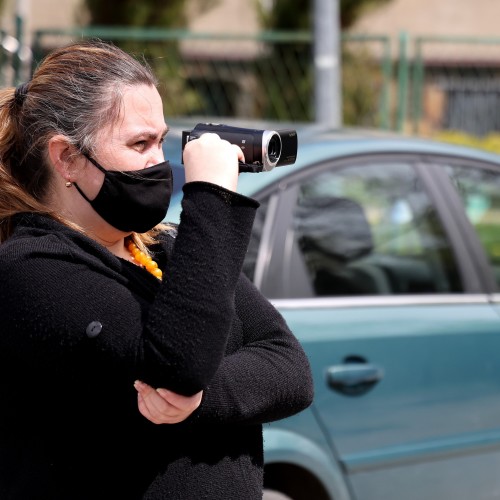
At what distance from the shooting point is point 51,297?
1572mm

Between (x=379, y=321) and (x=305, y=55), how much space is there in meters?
7.15

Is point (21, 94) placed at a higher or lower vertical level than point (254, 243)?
higher

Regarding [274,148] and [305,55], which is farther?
[305,55]

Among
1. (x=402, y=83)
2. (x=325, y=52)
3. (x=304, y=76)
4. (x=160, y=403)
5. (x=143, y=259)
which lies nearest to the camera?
(x=160, y=403)

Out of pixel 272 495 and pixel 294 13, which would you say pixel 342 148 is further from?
pixel 294 13

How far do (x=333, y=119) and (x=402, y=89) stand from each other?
2502 millimetres

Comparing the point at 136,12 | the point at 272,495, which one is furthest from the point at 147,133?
the point at 136,12

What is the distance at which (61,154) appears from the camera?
170 cm

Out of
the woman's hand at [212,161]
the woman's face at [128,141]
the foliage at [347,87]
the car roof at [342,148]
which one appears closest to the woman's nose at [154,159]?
the woman's face at [128,141]

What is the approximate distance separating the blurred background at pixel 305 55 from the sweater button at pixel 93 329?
424 cm

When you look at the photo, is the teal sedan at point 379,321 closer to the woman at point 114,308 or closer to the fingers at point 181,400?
the woman at point 114,308

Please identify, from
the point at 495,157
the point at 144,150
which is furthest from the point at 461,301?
the point at 144,150

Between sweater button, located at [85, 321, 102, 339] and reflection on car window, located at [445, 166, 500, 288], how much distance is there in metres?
2.14

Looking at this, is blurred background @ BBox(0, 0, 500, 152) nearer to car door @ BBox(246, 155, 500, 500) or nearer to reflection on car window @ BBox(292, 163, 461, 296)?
reflection on car window @ BBox(292, 163, 461, 296)
